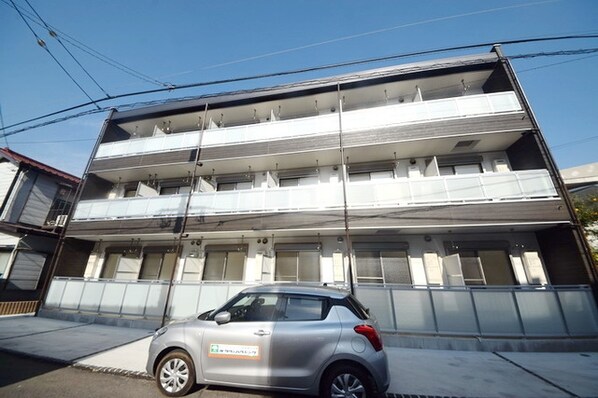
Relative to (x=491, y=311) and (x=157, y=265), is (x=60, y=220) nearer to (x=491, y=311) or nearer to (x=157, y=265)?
(x=157, y=265)

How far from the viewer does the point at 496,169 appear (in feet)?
29.3

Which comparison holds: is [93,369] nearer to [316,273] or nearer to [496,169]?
[316,273]

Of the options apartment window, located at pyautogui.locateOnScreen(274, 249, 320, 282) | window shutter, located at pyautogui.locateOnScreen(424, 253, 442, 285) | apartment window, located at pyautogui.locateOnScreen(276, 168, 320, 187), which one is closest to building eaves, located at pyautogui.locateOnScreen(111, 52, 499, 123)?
apartment window, located at pyautogui.locateOnScreen(276, 168, 320, 187)

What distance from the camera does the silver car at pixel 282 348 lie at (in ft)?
10.1

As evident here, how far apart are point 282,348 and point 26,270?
15165mm

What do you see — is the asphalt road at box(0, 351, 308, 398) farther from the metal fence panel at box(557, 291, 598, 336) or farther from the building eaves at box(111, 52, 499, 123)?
the building eaves at box(111, 52, 499, 123)

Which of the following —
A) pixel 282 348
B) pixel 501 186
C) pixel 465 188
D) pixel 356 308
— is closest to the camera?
pixel 282 348

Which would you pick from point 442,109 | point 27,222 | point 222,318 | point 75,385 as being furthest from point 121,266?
point 442,109

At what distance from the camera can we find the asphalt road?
132 inches

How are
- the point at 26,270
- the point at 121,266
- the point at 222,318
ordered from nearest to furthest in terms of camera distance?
1. the point at 222,318
2. the point at 26,270
3. the point at 121,266

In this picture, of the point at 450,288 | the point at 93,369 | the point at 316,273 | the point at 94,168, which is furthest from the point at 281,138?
the point at 94,168

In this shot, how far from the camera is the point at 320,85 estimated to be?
10.8 m

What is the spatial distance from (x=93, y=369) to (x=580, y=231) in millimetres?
12983

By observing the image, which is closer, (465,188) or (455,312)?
(455,312)
